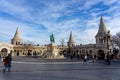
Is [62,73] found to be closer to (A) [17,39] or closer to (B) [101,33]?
(B) [101,33]

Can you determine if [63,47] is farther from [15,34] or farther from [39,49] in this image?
[15,34]

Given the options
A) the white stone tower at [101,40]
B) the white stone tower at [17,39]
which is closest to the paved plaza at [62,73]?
the white stone tower at [101,40]

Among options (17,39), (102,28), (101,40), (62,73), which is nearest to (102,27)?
(102,28)

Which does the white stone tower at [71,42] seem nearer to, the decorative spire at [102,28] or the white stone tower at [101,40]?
the white stone tower at [101,40]

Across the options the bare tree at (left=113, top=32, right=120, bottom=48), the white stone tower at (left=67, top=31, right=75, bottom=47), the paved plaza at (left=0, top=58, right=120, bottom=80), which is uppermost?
the white stone tower at (left=67, top=31, right=75, bottom=47)

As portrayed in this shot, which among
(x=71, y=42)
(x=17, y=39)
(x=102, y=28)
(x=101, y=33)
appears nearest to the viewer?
(x=102, y=28)

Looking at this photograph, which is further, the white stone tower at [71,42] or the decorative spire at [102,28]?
the white stone tower at [71,42]

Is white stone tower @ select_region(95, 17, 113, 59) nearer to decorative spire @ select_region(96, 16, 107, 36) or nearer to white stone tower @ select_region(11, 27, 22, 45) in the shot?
decorative spire @ select_region(96, 16, 107, 36)

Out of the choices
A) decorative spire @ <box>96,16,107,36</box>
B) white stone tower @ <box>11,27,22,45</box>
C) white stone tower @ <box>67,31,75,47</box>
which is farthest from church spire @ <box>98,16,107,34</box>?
white stone tower @ <box>11,27,22,45</box>

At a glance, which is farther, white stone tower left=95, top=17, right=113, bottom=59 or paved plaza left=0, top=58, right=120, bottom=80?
white stone tower left=95, top=17, right=113, bottom=59

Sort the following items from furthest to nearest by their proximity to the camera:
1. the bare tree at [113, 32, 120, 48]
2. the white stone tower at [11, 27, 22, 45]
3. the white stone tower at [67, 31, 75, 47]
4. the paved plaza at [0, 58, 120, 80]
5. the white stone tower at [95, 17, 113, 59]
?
the white stone tower at [67, 31, 75, 47] < the white stone tower at [11, 27, 22, 45] < the white stone tower at [95, 17, 113, 59] < the bare tree at [113, 32, 120, 48] < the paved plaza at [0, 58, 120, 80]

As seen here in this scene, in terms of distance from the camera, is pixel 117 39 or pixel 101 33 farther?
pixel 101 33

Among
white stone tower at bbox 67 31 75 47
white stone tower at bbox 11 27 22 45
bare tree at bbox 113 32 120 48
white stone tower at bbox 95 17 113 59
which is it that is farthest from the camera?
white stone tower at bbox 67 31 75 47

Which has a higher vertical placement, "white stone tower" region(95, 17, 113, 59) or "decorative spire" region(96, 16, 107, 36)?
"decorative spire" region(96, 16, 107, 36)
